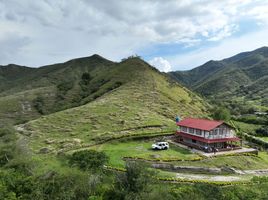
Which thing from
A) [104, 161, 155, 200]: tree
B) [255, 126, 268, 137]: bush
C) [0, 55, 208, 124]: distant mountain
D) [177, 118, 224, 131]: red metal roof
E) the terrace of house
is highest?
[0, 55, 208, 124]: distant mountain

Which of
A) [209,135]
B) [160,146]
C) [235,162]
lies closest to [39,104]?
[160,146]

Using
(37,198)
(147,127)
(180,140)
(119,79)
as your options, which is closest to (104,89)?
(119,79)

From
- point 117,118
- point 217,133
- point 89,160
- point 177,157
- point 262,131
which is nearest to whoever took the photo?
point 89,160

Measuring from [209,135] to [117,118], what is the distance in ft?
93.9

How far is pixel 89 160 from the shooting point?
4156 centimetres

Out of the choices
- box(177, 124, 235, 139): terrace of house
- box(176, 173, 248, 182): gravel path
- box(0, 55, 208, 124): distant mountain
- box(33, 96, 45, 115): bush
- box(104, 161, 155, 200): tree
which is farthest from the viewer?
box(33, 96, 45, 115): bush

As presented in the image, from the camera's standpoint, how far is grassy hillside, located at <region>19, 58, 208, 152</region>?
209ft

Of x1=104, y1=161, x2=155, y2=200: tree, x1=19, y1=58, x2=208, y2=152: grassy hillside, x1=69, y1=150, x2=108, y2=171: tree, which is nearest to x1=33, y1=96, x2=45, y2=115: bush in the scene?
x1=19, y1=58, x2=208, y2=152: grassy hillside

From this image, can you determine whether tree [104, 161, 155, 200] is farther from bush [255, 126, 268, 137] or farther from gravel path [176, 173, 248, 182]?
bush [255, 126, 268, 137]

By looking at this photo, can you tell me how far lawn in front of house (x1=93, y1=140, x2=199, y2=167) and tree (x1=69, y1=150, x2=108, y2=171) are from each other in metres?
4.91

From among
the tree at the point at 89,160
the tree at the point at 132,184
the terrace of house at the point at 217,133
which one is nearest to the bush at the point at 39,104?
the terrace of house at the point at 217,133

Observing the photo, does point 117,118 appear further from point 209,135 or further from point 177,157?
point 209,135

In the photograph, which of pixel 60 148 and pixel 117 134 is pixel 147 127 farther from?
pixel 60 148

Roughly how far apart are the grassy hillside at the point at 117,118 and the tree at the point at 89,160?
1537 centimetres
